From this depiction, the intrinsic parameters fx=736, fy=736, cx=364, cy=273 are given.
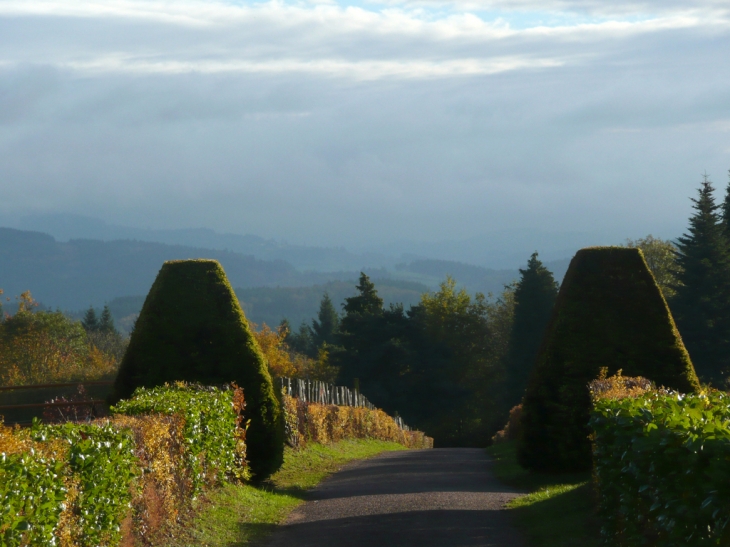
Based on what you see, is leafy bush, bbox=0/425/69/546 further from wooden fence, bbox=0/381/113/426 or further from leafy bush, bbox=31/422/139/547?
wooden fence, bbox=0/381/113/426

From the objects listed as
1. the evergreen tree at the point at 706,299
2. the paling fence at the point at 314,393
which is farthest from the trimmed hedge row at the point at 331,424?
the evergreen tree at the point at 706,299

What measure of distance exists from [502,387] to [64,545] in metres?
57.6

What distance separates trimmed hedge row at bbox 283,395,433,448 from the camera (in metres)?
19.8

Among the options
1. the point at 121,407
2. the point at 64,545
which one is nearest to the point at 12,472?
the point at 64,545

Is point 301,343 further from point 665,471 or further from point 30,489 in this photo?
point 665,471

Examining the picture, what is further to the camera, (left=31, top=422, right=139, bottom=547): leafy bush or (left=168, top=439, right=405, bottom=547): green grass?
(left=168, top=439, right=405, bottom=547): green grass

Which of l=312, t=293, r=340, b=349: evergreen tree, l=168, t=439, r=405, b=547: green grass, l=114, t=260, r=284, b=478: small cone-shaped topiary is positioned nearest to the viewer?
l=168, t=439, r=405, b=547: green grass

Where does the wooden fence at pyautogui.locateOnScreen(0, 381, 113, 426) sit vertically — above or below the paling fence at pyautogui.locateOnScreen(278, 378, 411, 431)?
above

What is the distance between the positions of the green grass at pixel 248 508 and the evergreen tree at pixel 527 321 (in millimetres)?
40321

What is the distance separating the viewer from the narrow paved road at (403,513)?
967cm

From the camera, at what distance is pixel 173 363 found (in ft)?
45.2

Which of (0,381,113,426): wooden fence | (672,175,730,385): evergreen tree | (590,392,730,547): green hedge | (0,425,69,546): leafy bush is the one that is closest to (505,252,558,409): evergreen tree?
(672,175,730,385): evergreen tree

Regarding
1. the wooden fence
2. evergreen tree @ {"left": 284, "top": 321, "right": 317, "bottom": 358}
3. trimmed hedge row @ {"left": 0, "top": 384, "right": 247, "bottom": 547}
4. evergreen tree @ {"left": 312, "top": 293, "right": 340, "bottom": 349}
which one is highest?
trimmed hedge row @ {"left": 0, "top": 384, "right": 247, "bottom": 547}

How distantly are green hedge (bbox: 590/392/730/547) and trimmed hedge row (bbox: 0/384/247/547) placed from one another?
4.58 metres
